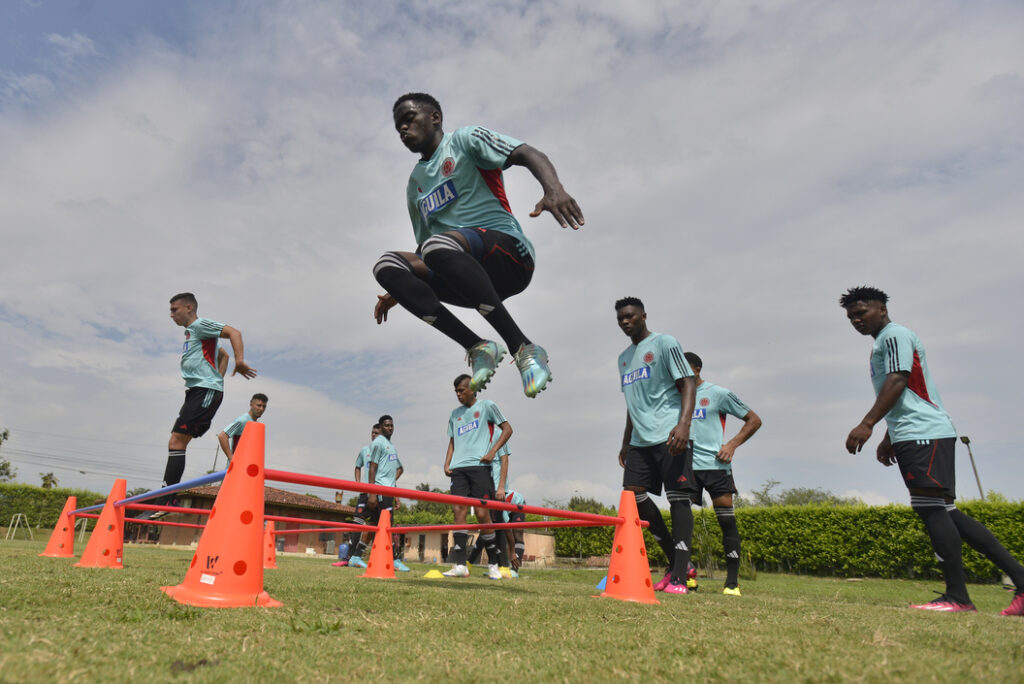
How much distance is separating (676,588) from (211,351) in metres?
5.32

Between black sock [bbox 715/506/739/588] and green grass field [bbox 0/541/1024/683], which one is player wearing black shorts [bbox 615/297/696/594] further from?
green grass field [bbox 0/541/1024/683]

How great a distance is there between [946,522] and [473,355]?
3.62 m

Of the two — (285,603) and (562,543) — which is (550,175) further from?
(562,543)

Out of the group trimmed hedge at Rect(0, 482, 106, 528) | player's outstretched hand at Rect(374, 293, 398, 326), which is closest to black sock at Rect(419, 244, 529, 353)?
player's outstretched hand at Rect(374, 293, 398, 326)

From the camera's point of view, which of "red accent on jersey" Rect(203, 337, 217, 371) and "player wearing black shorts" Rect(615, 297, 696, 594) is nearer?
"player wearing black shorts" Rect(615, 297, 696, 594)

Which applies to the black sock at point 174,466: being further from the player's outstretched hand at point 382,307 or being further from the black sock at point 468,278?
the black sock at point 468,278

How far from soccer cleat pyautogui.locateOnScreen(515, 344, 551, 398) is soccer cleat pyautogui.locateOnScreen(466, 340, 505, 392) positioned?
13cm

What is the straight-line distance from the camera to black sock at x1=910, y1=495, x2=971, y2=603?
408cm

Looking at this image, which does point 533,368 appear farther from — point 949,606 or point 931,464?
point 949,606

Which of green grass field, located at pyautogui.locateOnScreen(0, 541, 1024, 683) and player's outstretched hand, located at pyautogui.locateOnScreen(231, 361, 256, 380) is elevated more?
player's outstretched hand, located at pyautogui.locateOnScreen(231, 361, 256, 380)

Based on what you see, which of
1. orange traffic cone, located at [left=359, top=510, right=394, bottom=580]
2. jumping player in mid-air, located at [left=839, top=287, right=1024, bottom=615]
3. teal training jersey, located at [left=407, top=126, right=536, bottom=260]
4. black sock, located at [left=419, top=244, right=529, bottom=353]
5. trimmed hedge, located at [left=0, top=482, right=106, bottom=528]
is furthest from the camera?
trimmed hedge, located at [left=0, top=482, right=106, bottom=528]

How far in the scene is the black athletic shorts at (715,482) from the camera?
6.15 meters

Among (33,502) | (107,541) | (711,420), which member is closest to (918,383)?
(711,420)

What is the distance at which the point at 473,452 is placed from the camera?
7.41 m
